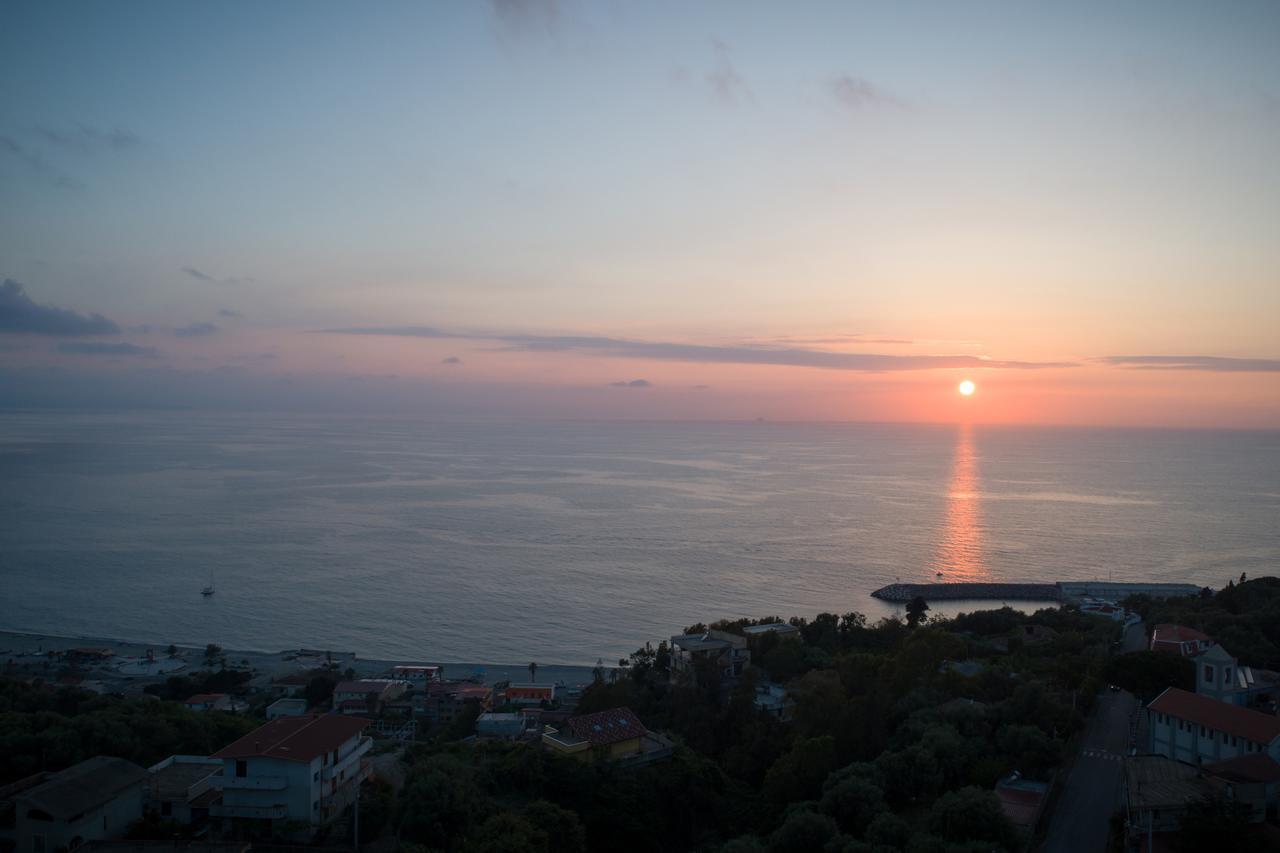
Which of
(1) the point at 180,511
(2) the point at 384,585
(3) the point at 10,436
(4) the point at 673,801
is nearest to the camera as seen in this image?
(4) the point at 673,801

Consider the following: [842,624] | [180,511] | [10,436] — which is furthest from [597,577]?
[10,436]

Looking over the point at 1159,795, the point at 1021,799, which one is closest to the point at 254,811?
the point at 1021,799

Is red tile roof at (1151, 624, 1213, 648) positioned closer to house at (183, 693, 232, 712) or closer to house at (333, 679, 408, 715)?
house at (333, 679, 408, 715)

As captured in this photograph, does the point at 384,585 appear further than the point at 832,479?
No

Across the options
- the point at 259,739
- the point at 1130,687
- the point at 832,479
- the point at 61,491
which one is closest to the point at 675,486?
the point at 832,479

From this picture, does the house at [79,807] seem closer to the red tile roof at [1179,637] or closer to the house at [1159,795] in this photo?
the house at [1159,795]

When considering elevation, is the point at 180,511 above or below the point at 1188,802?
below

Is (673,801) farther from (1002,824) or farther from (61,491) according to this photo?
(61,491)

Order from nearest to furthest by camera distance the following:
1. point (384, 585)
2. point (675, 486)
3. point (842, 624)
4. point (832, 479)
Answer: point (842, 624) < point (384, 585) < point (675, 486) < point (832, 479)
